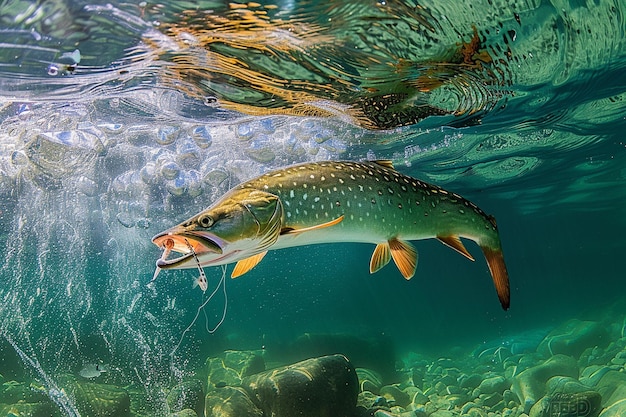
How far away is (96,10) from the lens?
6445mm

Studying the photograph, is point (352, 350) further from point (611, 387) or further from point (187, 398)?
point (611, 387)

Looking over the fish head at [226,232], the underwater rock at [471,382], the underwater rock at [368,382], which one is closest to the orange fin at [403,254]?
the fish head at [226,232]

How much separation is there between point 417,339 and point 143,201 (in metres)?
36.7

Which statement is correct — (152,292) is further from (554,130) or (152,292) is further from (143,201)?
(554,130)

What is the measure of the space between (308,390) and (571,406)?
268 inches

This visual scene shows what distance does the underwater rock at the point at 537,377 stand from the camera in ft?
46.4

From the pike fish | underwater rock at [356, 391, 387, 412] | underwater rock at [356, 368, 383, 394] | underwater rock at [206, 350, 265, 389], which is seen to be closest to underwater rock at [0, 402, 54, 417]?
underwater rock at [206, 350, 265, 389]

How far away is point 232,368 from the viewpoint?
18.2m

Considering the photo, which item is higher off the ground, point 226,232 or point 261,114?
point 226,232

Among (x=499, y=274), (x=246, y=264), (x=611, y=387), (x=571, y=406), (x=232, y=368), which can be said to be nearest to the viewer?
(x=246, y=264)

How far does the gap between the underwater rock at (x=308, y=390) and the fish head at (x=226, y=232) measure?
8.97m

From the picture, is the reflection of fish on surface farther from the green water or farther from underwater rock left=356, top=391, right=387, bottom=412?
underwater rock left=356, top=391, right=387, bottom=412

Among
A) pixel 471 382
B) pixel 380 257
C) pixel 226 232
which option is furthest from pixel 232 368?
pixel 226 232

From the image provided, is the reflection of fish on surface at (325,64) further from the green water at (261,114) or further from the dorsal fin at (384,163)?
the dorsal fin at (384,163)
